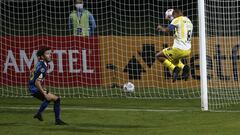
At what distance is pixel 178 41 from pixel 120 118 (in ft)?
12.3

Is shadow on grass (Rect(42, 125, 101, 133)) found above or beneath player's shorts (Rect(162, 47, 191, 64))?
beneath

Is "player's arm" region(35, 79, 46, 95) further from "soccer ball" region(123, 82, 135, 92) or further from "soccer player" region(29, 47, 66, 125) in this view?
"soccer ball" region(123, 82, 135, 92)

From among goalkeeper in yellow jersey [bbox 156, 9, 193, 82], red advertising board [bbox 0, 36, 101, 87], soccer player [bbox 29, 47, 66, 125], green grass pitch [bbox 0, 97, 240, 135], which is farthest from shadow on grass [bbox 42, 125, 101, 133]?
red advertising board [bbox 0, 36, 101, 87]

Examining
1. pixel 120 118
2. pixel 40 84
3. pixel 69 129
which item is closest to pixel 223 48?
pixel 120 118

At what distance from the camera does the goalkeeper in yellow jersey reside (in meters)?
16.8

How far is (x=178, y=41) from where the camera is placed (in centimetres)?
1705

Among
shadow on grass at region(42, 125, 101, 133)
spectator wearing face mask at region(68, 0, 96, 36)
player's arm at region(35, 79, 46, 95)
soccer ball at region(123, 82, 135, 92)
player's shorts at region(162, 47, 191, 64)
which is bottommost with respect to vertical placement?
shadow on grass at region(42, 125, 101, 133)

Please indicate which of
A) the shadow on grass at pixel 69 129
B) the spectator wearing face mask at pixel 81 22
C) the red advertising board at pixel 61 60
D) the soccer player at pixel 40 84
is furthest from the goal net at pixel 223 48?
the shadow on grass at pixel 69 129

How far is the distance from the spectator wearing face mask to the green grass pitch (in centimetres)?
316

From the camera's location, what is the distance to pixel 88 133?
1179cm

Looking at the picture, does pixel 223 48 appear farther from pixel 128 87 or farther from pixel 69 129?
pixel 69 129

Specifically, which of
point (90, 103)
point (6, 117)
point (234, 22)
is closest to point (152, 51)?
point (234, 22)

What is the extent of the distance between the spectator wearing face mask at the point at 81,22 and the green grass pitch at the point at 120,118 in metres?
3.16

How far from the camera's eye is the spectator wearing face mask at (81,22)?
20531mm
